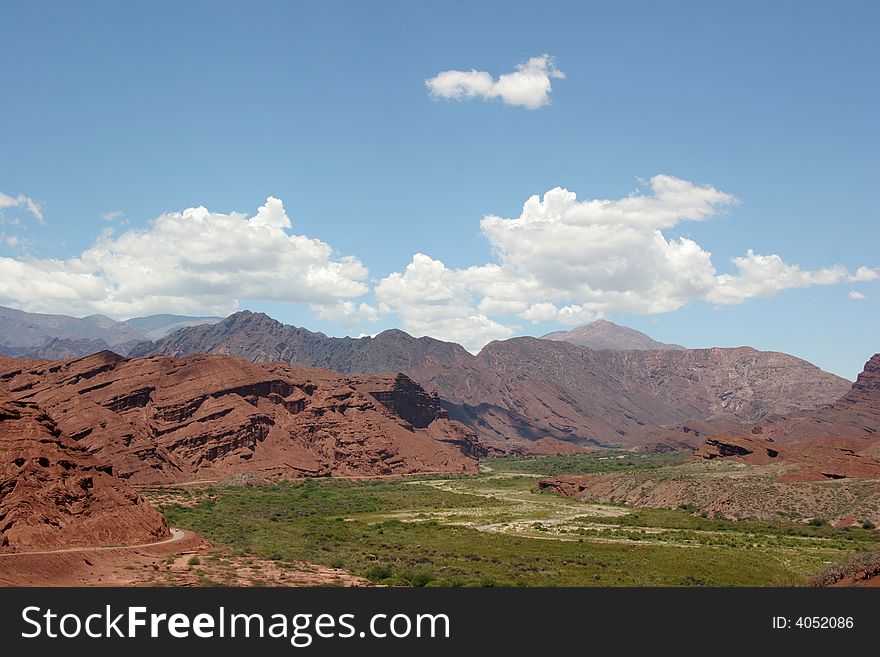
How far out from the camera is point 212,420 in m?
131

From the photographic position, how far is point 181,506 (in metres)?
82.2

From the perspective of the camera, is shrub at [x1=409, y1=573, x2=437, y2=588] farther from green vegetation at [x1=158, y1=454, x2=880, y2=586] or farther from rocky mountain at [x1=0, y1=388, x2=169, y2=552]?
rocky mountain at [x1=0, y1=388, x2=169, y2=552]

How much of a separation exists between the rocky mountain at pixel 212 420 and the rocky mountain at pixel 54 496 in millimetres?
61018

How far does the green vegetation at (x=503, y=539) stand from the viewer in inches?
1811

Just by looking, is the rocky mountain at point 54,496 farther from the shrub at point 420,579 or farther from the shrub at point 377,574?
the shrub at point 420,579

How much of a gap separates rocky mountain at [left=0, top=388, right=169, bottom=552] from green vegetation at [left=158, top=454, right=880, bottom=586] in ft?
27.8

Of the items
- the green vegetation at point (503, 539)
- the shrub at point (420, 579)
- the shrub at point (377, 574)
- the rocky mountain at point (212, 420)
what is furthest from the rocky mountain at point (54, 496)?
the rocky mountain at point (212, 420)

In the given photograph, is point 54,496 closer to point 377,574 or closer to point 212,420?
point 377,574

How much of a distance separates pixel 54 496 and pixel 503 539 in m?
35.7

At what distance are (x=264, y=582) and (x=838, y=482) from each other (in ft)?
244

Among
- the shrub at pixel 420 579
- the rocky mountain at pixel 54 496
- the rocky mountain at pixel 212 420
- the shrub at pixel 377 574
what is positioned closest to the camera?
the shrub at pixel 420 579

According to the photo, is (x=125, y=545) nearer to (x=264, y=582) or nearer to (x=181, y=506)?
(x=264, y=582)

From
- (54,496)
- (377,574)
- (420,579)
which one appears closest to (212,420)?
(54,496)

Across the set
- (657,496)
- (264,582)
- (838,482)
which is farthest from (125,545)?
(838,482)
